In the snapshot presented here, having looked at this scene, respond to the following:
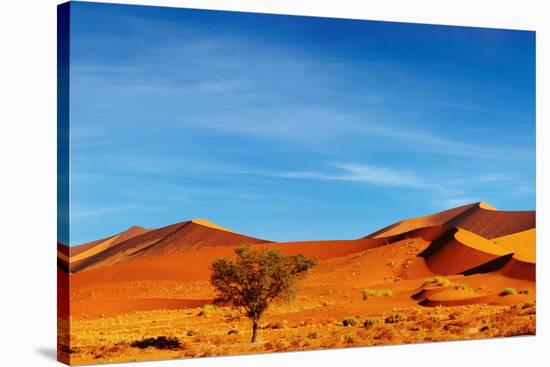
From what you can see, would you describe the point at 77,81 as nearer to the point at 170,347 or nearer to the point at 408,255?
the point at 170,347

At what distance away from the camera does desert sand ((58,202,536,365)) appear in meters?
22.1

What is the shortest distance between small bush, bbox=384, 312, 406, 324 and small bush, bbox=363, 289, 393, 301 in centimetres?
46

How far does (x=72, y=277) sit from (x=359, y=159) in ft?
21.5

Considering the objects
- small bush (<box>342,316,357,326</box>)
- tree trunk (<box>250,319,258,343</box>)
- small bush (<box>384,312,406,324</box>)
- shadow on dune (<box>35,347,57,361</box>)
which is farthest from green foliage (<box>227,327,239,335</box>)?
shadow on dune (<box>35,347,57,361</box>)

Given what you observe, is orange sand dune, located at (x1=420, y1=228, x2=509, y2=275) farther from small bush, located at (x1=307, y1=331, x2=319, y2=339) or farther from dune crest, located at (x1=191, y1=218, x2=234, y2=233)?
dune crest, located at (x1=191, y1=218, x2=234, y2=233)

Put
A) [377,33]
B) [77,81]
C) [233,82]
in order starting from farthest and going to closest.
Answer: [377,33] → [233,82] → [77,81]

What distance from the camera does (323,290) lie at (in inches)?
967

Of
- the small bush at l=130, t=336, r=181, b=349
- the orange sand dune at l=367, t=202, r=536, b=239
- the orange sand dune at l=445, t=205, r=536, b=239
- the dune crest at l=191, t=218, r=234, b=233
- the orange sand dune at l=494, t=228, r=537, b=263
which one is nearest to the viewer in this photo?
the small bush at l=130, t=336, r=181, b=349

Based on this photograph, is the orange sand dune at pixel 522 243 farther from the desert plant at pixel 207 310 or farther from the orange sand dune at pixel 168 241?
the desert plant at pixel 207 310

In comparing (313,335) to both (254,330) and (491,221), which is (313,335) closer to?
(254,330)

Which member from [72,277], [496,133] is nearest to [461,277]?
[496,133]

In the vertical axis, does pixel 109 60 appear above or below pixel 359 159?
above

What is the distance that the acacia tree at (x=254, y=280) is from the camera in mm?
23641

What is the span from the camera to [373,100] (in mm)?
24781
